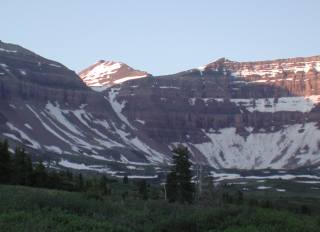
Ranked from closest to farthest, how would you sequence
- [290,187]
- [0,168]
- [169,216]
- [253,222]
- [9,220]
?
[9,220]
[253,222]
[169,216]
[0,168]
[290,187]

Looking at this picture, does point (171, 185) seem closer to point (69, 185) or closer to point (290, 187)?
point (69, 185)

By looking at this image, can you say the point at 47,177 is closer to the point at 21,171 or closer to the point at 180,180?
the point at 21,171

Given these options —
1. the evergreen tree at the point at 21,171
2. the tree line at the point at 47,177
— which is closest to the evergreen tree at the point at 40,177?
the tree line at the point at 47,177

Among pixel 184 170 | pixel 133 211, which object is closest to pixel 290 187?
pixel 184 170

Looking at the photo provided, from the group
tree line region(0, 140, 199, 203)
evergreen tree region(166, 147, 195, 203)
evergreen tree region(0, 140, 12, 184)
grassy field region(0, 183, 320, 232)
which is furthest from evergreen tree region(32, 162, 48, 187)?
grassy field region(0, 183, 320, 232)

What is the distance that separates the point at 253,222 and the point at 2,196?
663 inches

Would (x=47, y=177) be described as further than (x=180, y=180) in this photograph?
No

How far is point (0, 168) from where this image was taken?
66.6 m

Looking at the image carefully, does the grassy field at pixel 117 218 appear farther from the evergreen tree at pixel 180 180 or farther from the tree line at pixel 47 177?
the evergreen tree at pixel 180 180

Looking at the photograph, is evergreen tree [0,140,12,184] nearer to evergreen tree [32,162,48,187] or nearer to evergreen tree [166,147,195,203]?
evergreen tree [32,162,48,187]

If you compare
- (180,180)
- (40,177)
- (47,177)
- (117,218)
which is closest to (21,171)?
(40,177)

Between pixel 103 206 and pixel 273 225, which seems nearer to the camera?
pixel 273 225

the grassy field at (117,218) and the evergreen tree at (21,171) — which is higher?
the evergreen tree at (21,171)

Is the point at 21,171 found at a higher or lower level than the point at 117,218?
higher
